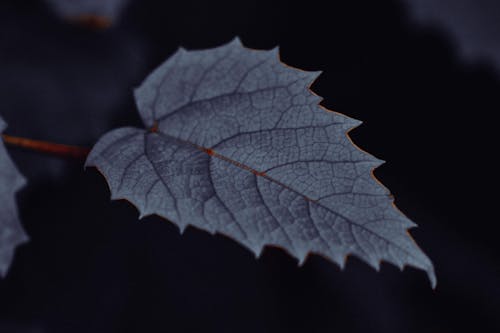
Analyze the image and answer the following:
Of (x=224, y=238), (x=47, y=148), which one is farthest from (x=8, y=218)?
(x=224, y=238)

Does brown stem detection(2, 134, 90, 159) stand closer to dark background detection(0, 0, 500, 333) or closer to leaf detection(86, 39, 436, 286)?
leaf detection(86, 39, 436, 286)

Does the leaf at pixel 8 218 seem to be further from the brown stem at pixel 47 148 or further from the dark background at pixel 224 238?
the dark background at pixel 224 238

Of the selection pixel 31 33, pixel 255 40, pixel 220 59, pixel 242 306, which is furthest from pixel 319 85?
pixel 242 306

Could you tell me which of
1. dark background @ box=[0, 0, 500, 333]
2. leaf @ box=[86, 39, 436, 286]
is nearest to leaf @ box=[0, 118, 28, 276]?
leaf @ box=[86, 39, 436, 286]

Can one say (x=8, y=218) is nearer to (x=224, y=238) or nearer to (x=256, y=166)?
(x=256, y=166)

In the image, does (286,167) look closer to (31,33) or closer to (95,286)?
(31,33)

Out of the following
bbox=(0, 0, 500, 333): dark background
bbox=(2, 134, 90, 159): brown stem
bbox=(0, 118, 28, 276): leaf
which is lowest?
bbox=(0, 0, 500, 333): dark background

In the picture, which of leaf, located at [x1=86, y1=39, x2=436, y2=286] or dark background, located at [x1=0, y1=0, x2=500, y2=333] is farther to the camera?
dark background, located at [x1=0, y1=0, x2=500, y2=333]
